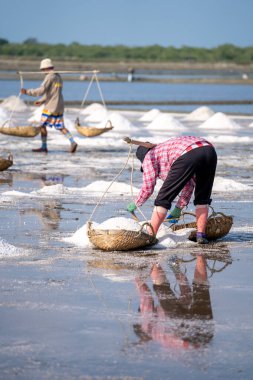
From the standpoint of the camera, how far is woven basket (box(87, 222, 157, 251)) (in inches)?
354

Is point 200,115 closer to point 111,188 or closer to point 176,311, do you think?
point 111,188

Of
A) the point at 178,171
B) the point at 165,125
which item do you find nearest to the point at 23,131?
the point at 178,171

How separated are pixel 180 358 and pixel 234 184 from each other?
7.92 meters

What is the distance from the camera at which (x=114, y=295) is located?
7.44 meters

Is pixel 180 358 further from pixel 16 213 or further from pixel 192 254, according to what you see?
pixel 16 213

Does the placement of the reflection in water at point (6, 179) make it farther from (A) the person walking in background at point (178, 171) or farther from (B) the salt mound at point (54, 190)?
(A) the person walking in background at point (178, 171)


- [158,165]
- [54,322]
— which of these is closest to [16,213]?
[158,165]

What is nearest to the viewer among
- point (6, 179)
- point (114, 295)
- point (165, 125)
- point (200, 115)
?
point (114, 295)

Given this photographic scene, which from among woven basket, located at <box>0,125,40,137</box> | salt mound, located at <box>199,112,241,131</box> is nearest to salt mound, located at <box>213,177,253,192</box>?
woven basket, located at <box>0,125,40,137</box>

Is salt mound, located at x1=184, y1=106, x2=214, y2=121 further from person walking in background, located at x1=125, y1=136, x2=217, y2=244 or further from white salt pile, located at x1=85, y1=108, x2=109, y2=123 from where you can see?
person walking in background, located at x1=125, y1=136, x2=217, y2=244

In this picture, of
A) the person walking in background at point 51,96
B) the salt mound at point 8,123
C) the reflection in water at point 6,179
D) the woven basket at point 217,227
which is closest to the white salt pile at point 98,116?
the salt mound at point 8,123

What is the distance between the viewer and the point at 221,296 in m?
7.52

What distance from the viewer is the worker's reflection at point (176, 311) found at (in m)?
6.39

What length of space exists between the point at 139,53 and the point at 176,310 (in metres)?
133
